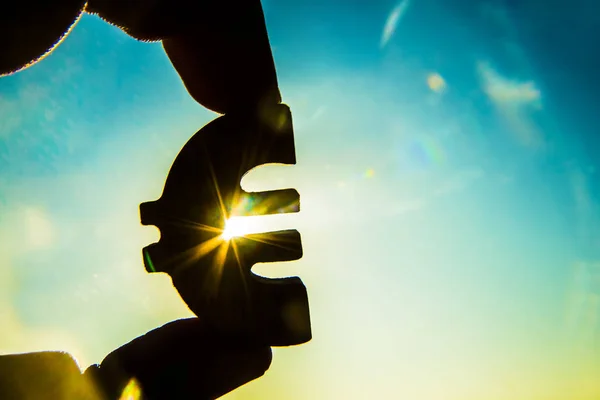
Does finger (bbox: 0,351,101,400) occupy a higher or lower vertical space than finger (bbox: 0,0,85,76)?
lower

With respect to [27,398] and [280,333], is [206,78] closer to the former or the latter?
[280,333]

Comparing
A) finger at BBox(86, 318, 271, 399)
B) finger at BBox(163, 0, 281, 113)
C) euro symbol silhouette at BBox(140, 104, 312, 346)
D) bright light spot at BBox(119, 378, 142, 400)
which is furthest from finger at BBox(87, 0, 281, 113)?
bright light spot at BBox(119, 378, 142, 400)

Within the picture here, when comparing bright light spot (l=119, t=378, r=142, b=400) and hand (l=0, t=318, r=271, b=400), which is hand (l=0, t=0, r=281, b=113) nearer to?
hand (l=0, t=318, r=271, b=400)

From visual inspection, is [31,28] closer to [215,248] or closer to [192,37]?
[192,37]

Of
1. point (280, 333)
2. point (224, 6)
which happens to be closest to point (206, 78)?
point (224, 6)

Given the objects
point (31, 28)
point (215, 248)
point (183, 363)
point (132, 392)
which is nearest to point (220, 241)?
point (215, 248)

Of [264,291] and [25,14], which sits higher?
[25,14]

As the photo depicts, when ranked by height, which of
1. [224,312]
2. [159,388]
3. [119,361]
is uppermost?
[224,312]
